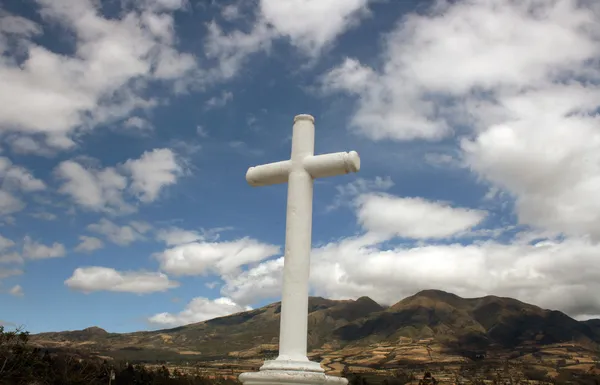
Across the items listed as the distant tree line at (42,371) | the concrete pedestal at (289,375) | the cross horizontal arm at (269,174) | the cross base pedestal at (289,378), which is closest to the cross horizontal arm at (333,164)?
the cross horizontal arm at (269,174)

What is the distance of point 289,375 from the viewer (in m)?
7.57

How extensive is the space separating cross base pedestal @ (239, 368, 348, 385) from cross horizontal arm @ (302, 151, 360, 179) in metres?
3.09

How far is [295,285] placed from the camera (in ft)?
28.5

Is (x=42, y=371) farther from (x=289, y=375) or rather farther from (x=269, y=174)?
(x=289, y=375)

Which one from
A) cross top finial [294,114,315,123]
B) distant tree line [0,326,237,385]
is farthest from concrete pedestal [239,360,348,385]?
distant tree line [0,326,237,385]

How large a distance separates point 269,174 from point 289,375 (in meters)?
3.49

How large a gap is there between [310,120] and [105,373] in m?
59.2

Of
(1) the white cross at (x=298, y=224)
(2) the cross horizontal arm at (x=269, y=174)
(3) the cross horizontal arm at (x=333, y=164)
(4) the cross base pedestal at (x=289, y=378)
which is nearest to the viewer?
(4) the cross base pedestal at (x=289, y=378)

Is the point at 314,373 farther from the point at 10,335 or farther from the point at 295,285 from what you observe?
the point at 10,335

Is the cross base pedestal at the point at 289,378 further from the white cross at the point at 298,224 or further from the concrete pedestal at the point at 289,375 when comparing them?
the white cross at the point at 298,224

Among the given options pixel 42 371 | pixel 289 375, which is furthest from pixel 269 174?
pixel 42 371

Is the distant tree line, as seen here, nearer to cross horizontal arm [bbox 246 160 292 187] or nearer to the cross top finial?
cross horizontal arm [bbox 246 160 292 187]

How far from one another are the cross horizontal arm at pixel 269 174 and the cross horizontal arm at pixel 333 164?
17.3 inches

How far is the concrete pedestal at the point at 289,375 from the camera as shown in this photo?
7562mm
